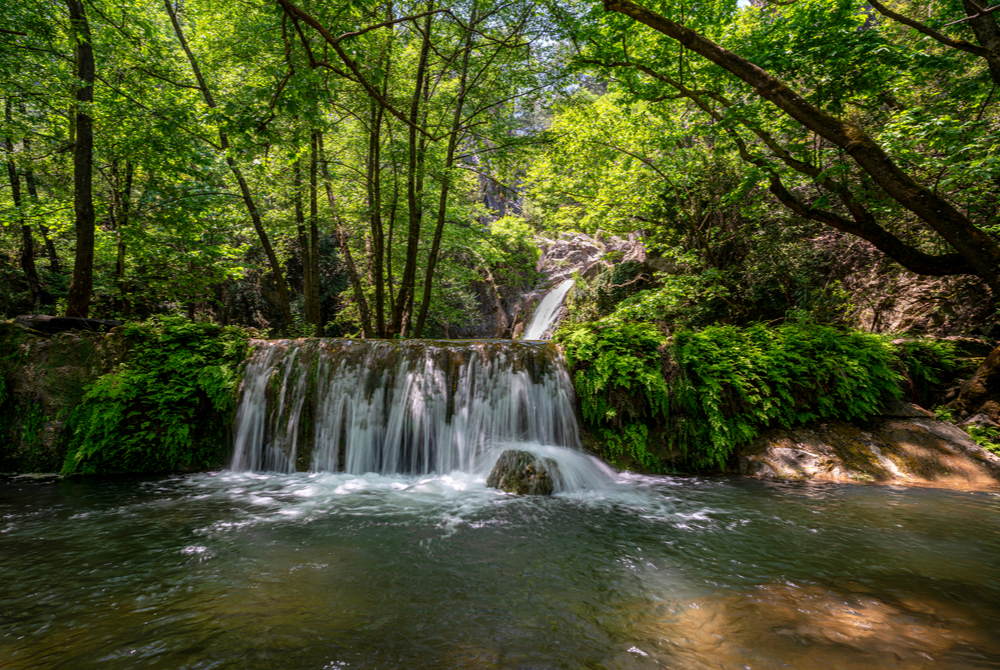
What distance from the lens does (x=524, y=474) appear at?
572cm

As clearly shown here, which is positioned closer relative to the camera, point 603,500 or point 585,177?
point 603,500

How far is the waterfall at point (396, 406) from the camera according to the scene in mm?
7125

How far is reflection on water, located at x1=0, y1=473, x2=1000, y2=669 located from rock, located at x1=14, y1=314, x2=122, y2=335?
122 inches

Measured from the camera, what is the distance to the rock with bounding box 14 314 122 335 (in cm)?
698

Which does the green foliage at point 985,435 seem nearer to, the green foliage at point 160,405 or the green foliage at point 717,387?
the green foliage at point 717,387

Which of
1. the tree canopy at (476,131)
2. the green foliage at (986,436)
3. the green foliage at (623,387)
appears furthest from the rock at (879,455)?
the tree canopy at (476,131)

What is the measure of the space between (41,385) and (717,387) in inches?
451

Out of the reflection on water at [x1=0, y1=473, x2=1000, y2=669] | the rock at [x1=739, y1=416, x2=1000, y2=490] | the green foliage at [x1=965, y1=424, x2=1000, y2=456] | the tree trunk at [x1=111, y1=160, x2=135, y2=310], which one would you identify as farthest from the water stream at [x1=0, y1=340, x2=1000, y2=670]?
the tree trunk at [x1=111, y1=160, x2=135, y2=310]

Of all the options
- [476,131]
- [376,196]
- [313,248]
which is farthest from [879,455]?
[313,248]

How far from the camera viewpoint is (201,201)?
8398mm

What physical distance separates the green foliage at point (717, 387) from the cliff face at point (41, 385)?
8.60 metres

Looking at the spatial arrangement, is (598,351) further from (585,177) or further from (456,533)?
(585,177)

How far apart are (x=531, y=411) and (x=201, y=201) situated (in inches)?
322

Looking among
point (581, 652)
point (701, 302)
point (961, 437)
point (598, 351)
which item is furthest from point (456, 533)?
point (701, 302)
